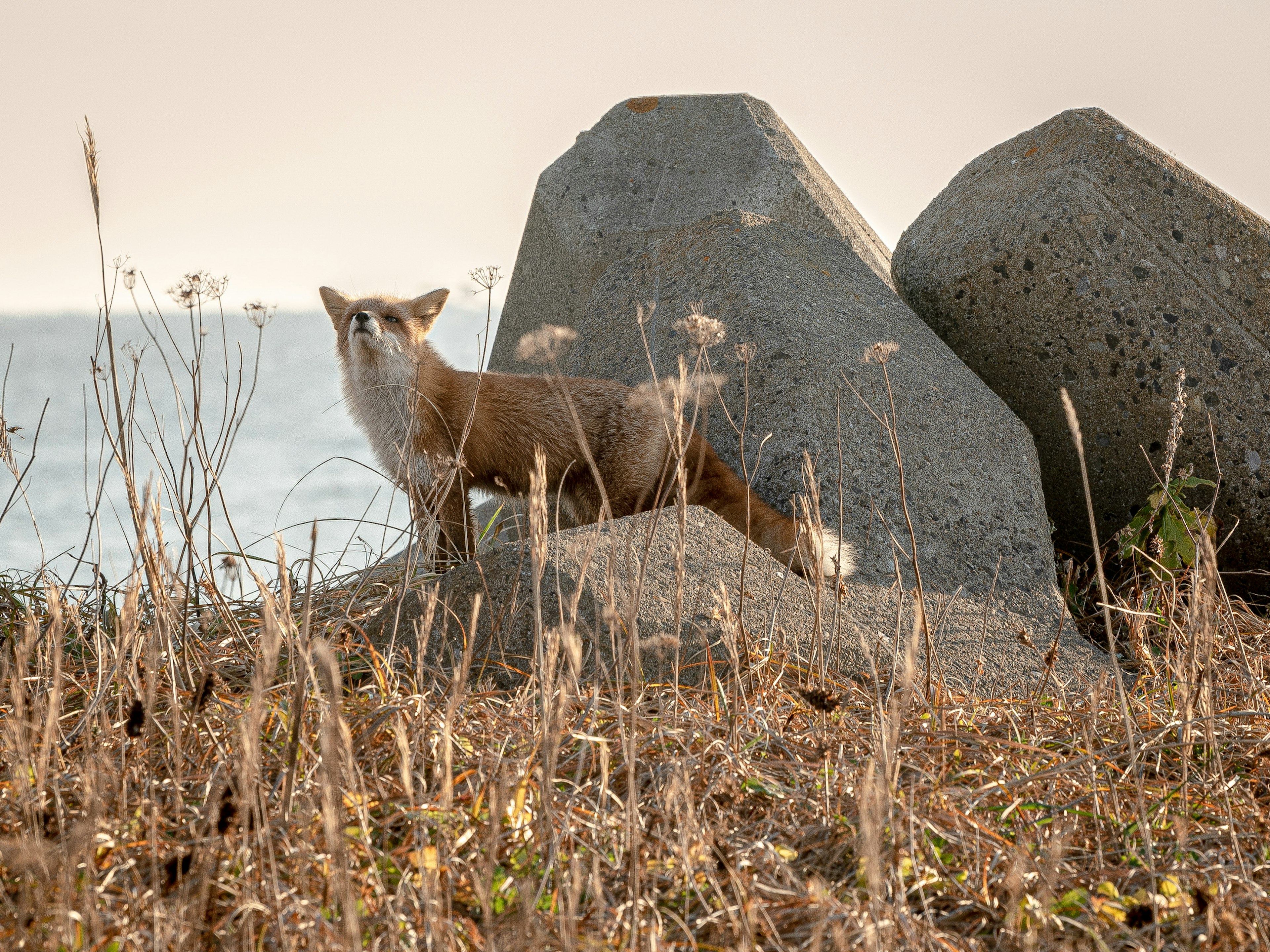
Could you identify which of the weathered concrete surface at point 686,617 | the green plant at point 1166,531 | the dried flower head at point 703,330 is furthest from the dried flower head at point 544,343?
the green plant at point 1166,531

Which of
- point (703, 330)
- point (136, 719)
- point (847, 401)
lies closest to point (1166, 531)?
point (847, 401)

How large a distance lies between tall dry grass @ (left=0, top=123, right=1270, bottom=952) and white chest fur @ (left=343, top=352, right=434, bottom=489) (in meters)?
2.44

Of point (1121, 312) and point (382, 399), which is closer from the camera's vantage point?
point (1121, 312)

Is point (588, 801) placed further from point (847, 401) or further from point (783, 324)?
point (783, 324)

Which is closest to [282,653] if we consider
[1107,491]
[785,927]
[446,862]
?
[446,862]

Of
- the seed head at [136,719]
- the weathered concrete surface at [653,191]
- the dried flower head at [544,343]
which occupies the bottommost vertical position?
the seed head at [136,719]

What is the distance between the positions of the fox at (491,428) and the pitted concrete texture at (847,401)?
28 centimetres

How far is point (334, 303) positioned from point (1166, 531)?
4335 millimetres

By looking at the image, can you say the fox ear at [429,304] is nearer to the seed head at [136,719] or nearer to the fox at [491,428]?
the fox at [491,428]

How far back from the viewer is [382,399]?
562 cm

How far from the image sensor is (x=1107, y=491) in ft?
18.2

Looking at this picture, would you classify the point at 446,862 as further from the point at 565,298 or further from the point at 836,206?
the point at 836,206

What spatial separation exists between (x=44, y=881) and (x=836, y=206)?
6105mm

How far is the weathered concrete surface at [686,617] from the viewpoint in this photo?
3205 millimetres
